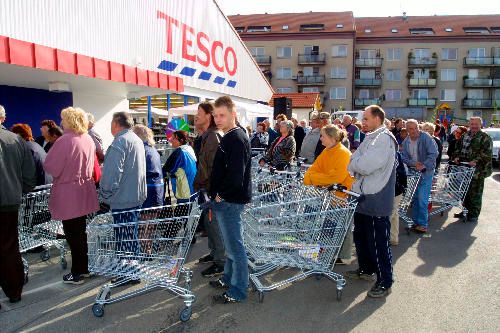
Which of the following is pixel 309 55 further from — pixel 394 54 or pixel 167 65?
pixel 167 65

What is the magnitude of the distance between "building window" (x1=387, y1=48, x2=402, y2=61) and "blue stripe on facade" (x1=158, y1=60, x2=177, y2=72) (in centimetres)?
4275

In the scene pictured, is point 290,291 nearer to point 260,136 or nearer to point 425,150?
point 425,150

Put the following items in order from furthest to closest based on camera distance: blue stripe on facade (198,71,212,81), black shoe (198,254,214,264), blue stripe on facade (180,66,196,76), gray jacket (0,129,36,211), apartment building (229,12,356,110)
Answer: apartment building (229,12,356,110), blue stripe on facade (198,71,212,81), blue stripe on facade (180,66,196,76), black shoe (198,254,214,264), gray jacket (0,129,36,211)

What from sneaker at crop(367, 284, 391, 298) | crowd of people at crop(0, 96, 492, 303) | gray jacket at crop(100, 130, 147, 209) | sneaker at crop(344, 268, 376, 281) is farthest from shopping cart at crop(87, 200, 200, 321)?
sneaker at crop(344, 268, 376, 281)

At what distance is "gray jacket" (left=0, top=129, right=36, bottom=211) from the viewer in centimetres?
417

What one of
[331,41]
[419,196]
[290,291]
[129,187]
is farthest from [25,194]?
[331,41]

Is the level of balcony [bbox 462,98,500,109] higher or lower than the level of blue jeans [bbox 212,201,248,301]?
higher

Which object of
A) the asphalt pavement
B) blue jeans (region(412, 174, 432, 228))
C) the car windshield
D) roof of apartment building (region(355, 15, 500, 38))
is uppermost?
roof of apartment building (region(355, 15, 500, 38))

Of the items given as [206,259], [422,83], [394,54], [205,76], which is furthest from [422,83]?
[206,259]

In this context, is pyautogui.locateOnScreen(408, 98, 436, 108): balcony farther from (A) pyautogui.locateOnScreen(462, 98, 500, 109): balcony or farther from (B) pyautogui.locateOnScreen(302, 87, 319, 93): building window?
(B) pyautogui.locateOnScreen(302, 87, 319, 93): building window

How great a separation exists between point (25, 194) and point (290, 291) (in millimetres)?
3101

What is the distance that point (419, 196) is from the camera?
711 cm

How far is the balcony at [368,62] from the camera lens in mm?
51688

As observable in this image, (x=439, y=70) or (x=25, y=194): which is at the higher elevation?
(x=439, y=70)
